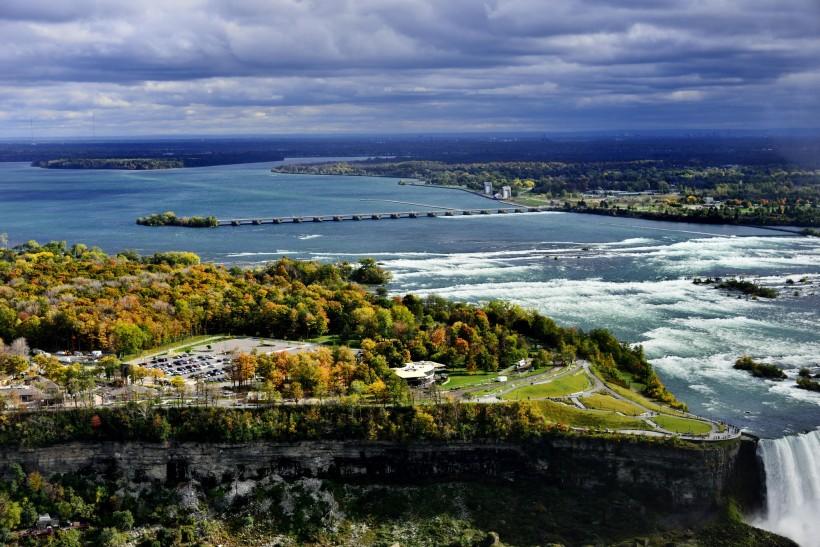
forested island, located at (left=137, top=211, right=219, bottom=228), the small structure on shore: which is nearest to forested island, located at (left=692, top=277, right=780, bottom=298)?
the small structure on shore

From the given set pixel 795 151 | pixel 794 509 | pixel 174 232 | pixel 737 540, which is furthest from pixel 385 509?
pixel 795 151

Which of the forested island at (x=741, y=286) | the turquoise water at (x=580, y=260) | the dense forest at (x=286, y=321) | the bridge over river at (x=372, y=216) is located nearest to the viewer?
the dense forest at (x=286, y=321)

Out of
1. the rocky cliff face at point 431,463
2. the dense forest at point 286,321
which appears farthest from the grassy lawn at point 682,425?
the dense forest at point 286,321

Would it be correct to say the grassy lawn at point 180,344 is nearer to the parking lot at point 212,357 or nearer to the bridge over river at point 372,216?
the parking lot at point 212,357

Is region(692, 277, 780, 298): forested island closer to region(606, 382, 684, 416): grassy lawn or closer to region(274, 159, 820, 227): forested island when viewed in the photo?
region(606, 382, 684, 416): grassy lawn

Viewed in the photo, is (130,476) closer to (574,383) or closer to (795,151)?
(574,383)
